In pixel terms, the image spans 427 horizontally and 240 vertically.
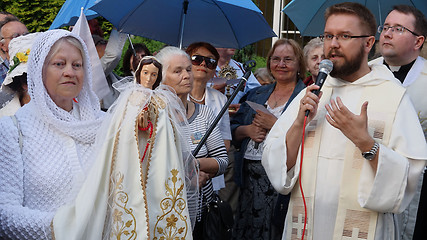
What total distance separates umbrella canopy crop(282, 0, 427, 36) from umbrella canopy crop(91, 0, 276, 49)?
0.36m

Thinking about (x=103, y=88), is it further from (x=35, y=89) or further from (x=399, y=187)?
(x=399, y=187)

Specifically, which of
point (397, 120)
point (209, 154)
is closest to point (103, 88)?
point (209, 154)

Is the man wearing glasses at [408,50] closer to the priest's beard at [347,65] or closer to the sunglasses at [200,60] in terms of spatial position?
the priest's beard at [347,65]

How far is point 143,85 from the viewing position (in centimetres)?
341

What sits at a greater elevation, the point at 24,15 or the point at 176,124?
the point at 24,15

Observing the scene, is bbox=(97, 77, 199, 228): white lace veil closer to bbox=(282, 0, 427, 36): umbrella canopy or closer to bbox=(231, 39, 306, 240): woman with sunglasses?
bbox=(231, 39, 306, 240): woman with sunglasses

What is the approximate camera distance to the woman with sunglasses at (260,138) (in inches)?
199

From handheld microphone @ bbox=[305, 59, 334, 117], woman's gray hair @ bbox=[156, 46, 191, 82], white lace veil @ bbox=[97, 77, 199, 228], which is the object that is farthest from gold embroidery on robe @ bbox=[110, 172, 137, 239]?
woman's gray hair @ bbox=[156, 46, 191, 82]

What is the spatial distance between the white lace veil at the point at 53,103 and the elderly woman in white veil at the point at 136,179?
158 mm

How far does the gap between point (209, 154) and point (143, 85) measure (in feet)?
4.08

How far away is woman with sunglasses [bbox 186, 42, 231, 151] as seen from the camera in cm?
507

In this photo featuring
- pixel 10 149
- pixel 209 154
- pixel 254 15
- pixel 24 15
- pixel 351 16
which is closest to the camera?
pixel 10 149

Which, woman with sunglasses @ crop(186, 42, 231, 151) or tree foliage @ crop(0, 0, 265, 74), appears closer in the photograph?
woman with sunglasses @ crop(186, 42, 231, 151)

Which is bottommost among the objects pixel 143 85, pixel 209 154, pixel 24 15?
pixel 209 154
